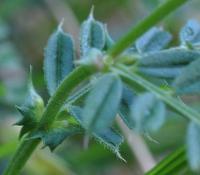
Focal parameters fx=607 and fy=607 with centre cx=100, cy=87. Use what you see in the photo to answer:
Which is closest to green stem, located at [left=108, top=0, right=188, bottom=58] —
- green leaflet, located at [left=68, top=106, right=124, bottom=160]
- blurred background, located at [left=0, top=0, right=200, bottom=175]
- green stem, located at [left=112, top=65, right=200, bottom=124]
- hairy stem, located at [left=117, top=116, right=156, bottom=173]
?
green stem, located at [left=112, top=65, right=200, bottom=124]

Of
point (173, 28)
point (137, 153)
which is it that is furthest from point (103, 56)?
point (173, 28)

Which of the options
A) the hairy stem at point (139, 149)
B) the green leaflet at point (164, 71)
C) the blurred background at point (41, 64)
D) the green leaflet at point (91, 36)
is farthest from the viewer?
the blurred background at point (41, 64)

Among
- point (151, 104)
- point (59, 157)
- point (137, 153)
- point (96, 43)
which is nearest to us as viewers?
point (151, 104)

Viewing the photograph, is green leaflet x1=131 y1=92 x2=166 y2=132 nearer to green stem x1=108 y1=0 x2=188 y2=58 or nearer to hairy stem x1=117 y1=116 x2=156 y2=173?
green stem x1=108 y1=0 x2=188 y2=58

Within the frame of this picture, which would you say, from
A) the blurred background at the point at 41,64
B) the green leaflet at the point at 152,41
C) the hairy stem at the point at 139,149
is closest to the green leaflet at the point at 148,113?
the green leaflet at the point at 152,41

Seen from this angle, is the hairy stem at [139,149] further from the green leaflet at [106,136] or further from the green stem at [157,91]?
the green stem at [157,91]

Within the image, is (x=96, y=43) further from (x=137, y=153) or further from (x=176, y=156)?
(x=137, y=153)

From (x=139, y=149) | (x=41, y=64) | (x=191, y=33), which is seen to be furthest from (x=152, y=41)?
(x=41, y=64)
